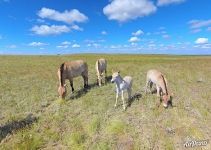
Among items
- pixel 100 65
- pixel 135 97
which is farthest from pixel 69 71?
pixel 135 97

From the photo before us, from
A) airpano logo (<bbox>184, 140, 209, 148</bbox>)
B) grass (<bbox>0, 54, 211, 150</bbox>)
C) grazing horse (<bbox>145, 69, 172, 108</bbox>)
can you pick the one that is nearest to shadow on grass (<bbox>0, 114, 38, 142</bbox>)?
grass (<bbox>0, 54, 211, 150</bbox>)

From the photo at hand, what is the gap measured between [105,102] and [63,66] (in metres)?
3.93

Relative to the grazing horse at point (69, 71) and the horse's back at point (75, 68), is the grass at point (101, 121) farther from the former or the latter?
the horse's back at point (75, 68)

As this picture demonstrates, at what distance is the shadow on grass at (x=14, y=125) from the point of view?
10.1 m

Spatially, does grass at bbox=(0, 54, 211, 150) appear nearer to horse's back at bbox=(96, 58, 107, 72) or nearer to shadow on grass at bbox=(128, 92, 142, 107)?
shadow on grass at bbox=(128, 92, 142, 107)

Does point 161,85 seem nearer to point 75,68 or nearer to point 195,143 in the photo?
point 195,143

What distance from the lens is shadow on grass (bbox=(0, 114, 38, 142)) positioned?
10058 mm

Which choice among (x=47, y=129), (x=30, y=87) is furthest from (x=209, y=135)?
(x=30, y=87)

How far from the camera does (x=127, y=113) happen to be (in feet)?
38.2

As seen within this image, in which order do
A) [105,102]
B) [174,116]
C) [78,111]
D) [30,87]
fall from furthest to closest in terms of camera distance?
[30,87], [105,102], [78,111], [174,116]

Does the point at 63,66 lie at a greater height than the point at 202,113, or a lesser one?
greater

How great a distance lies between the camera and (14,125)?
10828 millimetres

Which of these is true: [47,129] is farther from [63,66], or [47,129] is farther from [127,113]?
[63,66]

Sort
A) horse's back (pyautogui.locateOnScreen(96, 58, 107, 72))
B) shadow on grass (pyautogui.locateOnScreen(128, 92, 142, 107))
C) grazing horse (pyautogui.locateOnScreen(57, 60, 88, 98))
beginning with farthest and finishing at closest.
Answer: horse's back (pyautogui.locateOnScreen(96, 58, 107, 72))
grazing horse (pyautogui.locateOnScreen(57, 60, 88, 98))
shadow on grass (pyautogui.locateOnScreen(128, 92, 142, 107))
